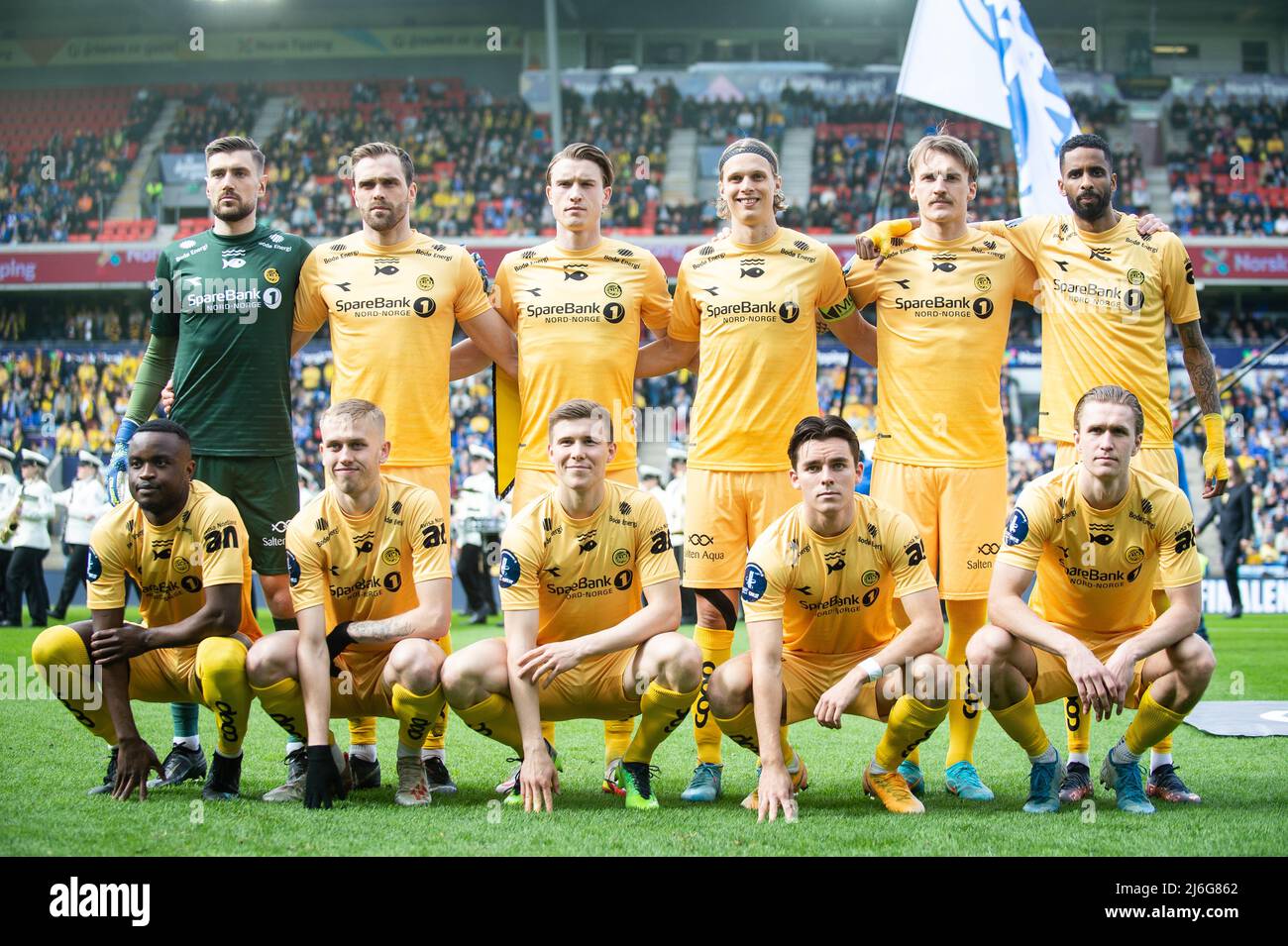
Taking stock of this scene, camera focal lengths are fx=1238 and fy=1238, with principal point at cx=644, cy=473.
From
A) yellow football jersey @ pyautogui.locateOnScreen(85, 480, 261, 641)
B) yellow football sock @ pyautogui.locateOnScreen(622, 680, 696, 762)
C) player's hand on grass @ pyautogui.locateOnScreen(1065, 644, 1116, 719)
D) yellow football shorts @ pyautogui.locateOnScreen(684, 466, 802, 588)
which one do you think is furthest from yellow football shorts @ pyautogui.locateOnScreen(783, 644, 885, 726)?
yellow football jersey @ pyautogui.locateOnScreen(85, 480, 261, 641)

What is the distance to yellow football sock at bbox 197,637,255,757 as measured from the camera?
4758mm

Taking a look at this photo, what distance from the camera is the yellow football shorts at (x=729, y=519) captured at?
17.5ft

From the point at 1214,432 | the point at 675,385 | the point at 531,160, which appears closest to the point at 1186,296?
the point at 1214,432

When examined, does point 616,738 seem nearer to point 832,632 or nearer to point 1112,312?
point 832,632

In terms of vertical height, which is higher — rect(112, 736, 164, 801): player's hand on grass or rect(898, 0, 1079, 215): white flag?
rect(898, 0, 1079, 215): white flag

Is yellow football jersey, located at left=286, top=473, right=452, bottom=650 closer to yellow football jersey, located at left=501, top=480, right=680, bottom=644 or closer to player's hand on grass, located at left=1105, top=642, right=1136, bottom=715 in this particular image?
yellow football jersey, located at left=501, top=480, right=680, bottom=644

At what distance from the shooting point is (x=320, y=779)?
4590 millimetres

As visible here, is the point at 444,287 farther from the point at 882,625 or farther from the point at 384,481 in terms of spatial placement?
the point at 882,625

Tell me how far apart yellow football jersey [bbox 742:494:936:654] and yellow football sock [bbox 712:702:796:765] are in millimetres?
375

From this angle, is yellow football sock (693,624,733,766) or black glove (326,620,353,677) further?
yellow football sock (693,624,733,766)

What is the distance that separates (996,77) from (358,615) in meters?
5.72

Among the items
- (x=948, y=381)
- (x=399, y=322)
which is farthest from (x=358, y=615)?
(x=948, y=381)

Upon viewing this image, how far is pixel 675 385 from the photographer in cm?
2486
